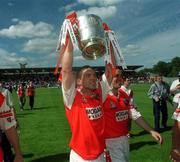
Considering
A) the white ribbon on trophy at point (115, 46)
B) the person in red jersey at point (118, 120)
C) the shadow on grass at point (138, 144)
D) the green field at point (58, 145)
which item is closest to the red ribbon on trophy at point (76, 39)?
the white ribbon on trophy at point (115, 46)

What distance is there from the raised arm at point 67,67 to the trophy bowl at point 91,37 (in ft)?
1.12

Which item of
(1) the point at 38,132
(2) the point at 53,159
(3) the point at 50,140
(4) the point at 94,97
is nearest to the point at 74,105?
(4) the point at 94,97

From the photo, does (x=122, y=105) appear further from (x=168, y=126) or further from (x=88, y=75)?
(x=168, y=126)

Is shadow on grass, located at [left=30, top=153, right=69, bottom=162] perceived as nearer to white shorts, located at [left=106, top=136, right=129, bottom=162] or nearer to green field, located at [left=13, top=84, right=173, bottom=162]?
green field, located at [left=13, top=84, right=173, bottom=162]

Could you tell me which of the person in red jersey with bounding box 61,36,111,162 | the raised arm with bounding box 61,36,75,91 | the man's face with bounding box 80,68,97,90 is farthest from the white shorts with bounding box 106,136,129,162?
the raised arm with bounding box 61,36,75,91

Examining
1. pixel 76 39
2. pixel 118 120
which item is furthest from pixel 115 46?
pixel 118 120

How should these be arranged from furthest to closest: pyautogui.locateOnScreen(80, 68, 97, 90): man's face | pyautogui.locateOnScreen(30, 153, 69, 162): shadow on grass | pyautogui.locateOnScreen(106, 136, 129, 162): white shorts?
pyautogui.locateOnScreen(30, 153, 69, 162): shadow on grass, pyautogui.locateOnScreen(106, 136, 129, 162): white shorts, pyautogui.locateOnScreen(80, 68, 97, 90): man's face

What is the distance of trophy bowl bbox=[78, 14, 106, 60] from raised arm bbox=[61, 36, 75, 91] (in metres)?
0.34

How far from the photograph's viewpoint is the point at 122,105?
5.76 metres

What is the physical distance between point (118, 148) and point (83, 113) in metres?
1.31

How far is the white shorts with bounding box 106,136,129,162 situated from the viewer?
5.43 meters

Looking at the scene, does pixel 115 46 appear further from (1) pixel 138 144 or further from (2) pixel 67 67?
(1) pixel 138 144

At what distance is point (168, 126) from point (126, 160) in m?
9.90

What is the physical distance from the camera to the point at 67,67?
4242 mm
